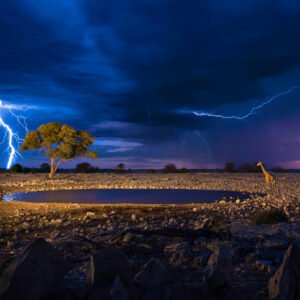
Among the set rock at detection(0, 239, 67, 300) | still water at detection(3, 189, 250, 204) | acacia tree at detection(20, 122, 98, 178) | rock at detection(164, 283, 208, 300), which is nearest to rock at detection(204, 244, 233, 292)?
rock at detection(164, 283, 208, 300)

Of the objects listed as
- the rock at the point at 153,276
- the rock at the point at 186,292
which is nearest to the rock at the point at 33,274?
the rock at the point at 153,276

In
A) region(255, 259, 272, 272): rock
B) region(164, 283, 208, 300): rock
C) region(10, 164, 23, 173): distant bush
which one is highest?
region(10, 164, 23, 173): distant bush

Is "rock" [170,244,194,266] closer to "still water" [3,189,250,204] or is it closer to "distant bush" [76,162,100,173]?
"still water" [3,189,250,204]

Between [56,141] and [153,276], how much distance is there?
1703 inches

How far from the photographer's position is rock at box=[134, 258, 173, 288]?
4.48m

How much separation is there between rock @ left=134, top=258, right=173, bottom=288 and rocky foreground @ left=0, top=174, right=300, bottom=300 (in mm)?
11

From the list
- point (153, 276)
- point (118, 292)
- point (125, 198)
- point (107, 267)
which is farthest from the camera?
point (125, 198)

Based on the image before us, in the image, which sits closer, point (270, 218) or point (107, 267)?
point (107, 267)

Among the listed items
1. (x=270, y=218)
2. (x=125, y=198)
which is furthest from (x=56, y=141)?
(x=270, y=218)

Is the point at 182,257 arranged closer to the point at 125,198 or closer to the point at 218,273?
the point at 218,273

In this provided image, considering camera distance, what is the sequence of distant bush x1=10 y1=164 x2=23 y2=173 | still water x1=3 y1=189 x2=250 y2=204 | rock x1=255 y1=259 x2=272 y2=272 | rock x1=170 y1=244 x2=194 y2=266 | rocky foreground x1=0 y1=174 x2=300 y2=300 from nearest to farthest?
rocky foreground x1=0 y1=174 x2=300 y2=300, rock x1=255 y1=259 x2=272 y2=272, rock x1=170 y1=244 x2=194 y2=266, still water x1=3 y1=189 x2=250 y2=204, distant bush x1=10 y1=164 x2=23 y2=173

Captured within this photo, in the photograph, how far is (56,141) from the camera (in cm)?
4628

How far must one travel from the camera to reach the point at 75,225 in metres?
12.0

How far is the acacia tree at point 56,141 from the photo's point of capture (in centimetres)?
4591
